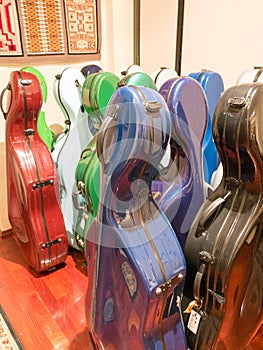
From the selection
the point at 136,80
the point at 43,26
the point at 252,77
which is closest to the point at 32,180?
the point at 136,80

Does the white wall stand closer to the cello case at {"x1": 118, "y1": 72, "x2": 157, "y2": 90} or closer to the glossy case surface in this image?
the cello case at {"x1": 118, "y1": 72, "x2": 157, "y2": 90}

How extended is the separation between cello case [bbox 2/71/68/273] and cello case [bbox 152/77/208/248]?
69 cm

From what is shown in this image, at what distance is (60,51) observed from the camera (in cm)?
213

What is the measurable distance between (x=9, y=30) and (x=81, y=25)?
532 millimetres

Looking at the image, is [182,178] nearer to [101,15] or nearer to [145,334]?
[145,334]

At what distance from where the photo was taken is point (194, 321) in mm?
1078

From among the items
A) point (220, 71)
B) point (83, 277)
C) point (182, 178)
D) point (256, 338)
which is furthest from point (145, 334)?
point (220, 71)

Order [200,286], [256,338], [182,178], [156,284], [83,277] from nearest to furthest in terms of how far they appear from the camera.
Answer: [156,284], [200,286], [182,178], [256,338], [83,277]

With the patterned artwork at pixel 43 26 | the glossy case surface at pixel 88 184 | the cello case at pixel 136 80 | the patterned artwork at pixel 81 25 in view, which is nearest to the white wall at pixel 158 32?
the patterned artwork at pixel 81 25

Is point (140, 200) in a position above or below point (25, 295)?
above

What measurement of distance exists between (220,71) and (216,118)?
46.0 inches

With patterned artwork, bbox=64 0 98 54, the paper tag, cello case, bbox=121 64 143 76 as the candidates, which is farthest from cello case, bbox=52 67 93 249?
the paper tag

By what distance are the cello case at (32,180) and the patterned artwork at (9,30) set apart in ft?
1.60

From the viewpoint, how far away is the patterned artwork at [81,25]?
6.88 ft
